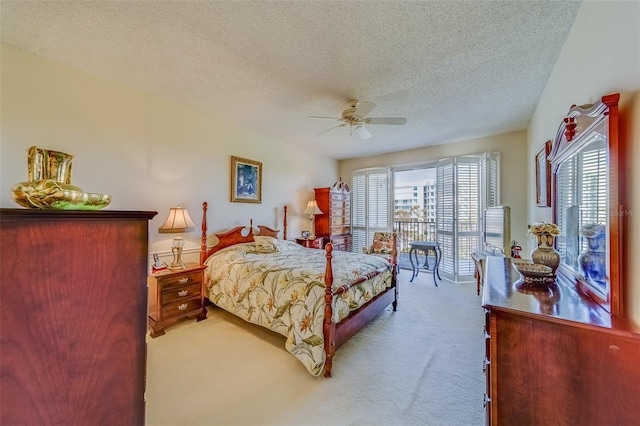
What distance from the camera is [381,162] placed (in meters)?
5.93

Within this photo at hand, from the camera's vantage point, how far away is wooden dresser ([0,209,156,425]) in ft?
2.29

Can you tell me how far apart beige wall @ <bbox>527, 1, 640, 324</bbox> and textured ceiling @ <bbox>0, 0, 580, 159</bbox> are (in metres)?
0.27

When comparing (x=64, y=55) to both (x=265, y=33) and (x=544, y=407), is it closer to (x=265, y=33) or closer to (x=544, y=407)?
(x=265, y=33)

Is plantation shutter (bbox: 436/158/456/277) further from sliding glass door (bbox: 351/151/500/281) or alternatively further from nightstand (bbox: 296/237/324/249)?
nightstand (bbox: 296/237/324/249)

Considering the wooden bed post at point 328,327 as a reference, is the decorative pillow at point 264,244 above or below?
above

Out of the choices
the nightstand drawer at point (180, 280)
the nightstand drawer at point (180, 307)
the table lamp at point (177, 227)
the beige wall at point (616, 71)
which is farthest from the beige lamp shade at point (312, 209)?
the beige wall at point (616, 71)

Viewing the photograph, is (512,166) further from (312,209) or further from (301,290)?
(301,290)

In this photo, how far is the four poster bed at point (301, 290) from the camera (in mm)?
2141

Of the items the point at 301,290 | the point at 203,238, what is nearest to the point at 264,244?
the point at 203,238

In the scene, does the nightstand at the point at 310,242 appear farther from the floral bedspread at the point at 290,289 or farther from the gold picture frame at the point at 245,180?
the floral bedspread at the point at 290,289

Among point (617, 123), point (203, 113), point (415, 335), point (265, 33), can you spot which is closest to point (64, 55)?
point (203, 113)

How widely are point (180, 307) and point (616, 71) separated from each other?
3.95 metres

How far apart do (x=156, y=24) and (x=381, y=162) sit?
4.87 m

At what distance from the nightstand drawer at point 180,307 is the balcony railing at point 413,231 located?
5.00 metres
